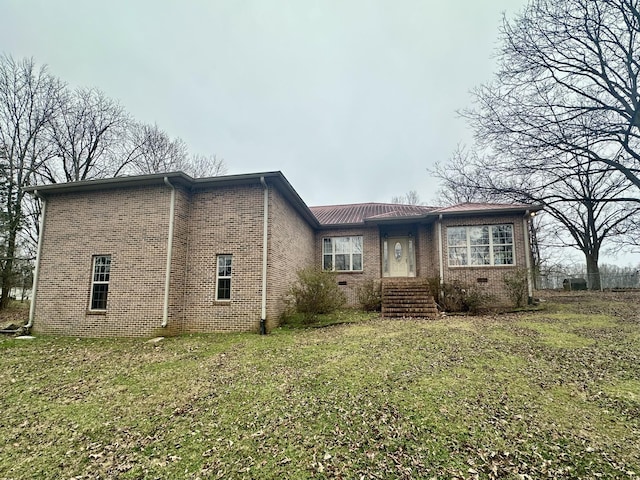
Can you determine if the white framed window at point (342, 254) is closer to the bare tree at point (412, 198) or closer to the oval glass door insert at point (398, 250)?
the oval glass door insert at point (398, 250)

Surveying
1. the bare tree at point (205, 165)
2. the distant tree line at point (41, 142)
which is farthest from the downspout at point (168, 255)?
the bare tree at point (205, 165)

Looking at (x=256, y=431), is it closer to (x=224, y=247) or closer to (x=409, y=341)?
(x=409, y=341)

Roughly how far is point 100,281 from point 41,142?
37.9 feet

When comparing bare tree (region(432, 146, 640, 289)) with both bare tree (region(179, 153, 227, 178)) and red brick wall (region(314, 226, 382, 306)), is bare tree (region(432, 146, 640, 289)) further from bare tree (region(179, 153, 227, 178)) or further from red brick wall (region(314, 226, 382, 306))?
bare tree (region(179, 153, 227, 178))

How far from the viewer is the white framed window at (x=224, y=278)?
8.79 metres

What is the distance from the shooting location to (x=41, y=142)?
14828mm

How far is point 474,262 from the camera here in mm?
11680

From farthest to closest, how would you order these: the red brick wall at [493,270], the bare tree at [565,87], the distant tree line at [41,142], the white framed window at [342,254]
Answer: the distant tree line at [41,142], the white framed window at [342,254], the red brick wall at [493,270], the bare tree at [565,87]

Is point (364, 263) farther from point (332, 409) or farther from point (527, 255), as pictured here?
point (332, 409)

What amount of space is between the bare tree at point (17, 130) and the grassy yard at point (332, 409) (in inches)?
440

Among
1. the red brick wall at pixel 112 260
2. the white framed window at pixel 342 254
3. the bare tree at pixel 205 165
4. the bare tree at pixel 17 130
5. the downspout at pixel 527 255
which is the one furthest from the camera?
the bare tree at pixel 205 165

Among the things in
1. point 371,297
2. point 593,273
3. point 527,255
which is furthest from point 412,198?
point 371,297

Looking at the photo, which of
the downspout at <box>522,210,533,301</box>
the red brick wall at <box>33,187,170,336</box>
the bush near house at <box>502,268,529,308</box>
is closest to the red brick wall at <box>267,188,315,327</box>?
the red brick wall at <box>33,187,170,336</box>

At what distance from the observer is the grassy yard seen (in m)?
2.73
